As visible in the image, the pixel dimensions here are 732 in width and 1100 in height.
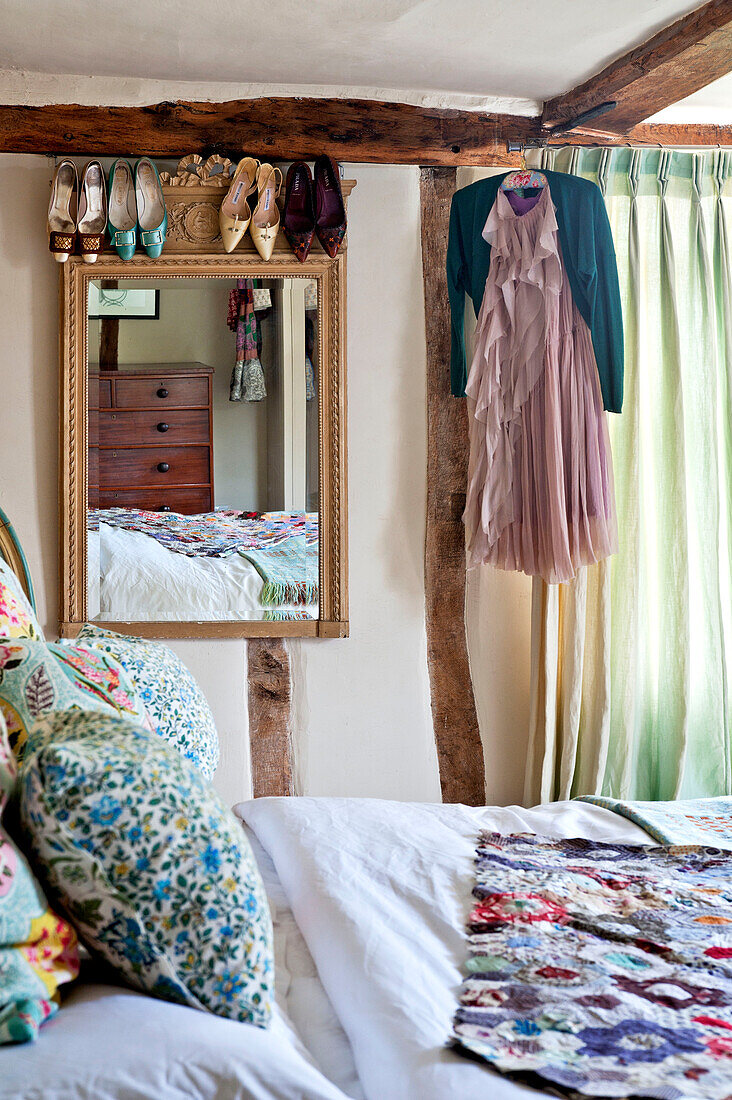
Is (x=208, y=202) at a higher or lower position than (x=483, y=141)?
lower

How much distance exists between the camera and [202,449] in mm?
2834

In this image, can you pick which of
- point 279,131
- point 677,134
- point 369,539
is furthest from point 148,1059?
point 677,134

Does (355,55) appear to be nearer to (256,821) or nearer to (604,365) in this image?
(604,365)

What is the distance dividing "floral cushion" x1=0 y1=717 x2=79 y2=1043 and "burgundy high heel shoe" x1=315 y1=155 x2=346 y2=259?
2283mm

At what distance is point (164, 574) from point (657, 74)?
2.08m

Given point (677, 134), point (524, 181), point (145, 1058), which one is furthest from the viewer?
point (677, 134)

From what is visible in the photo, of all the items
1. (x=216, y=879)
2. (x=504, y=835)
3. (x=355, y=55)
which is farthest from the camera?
(x=355, y=55)

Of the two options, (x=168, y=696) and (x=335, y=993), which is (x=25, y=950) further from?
(x=168, y=696)

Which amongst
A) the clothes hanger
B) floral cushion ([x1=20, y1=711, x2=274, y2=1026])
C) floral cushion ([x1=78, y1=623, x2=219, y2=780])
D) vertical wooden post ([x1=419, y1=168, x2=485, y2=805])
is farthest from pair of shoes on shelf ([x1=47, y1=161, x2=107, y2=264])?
floral cushion ([x1=20, y1=711, x2=274, y2=1026])

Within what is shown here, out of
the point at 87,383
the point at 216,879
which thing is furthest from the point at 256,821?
the point at 87,383

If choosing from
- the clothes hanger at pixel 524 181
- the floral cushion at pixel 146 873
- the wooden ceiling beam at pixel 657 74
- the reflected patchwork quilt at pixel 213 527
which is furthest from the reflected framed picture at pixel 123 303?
the floral cushion at pixel 146 873

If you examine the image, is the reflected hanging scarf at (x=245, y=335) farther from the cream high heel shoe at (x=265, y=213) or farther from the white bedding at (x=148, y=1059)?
the white bedding at (x=148, y=1059)

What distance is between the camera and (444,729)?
294 cm

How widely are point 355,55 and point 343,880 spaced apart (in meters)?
2.34
